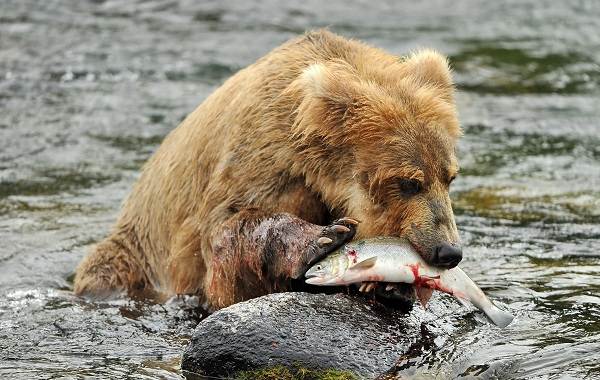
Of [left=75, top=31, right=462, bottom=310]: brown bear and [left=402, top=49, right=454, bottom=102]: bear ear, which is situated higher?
[left=402, top=49, right=454, bottom=102]: bear ear

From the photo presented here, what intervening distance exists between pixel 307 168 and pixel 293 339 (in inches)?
49.8

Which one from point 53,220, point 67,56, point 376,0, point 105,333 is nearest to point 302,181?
point 105,333

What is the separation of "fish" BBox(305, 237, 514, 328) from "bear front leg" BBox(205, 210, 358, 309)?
9 cm

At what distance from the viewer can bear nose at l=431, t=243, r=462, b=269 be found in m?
6.70

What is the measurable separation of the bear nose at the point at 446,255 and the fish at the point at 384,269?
0.06 metres

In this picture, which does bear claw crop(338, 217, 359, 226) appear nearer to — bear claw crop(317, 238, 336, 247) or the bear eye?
bear claw crop(317, 238, 336, 247)

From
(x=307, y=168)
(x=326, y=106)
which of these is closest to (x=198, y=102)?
(x=307, y=168)

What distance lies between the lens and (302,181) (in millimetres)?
7484

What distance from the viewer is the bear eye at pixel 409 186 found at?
273 inches

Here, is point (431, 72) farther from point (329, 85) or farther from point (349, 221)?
point (349, 221)

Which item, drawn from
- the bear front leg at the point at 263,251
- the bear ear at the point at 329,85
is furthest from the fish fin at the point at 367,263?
the bear ear at the point at 329,85

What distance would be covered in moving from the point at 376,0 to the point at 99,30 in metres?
4.58

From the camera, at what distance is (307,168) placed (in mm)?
7406

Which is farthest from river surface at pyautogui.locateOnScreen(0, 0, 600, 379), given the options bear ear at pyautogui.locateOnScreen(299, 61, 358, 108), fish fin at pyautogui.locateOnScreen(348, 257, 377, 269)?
bear ear at pyautogui.locateOnScreen(299, 61, 358, 108)
